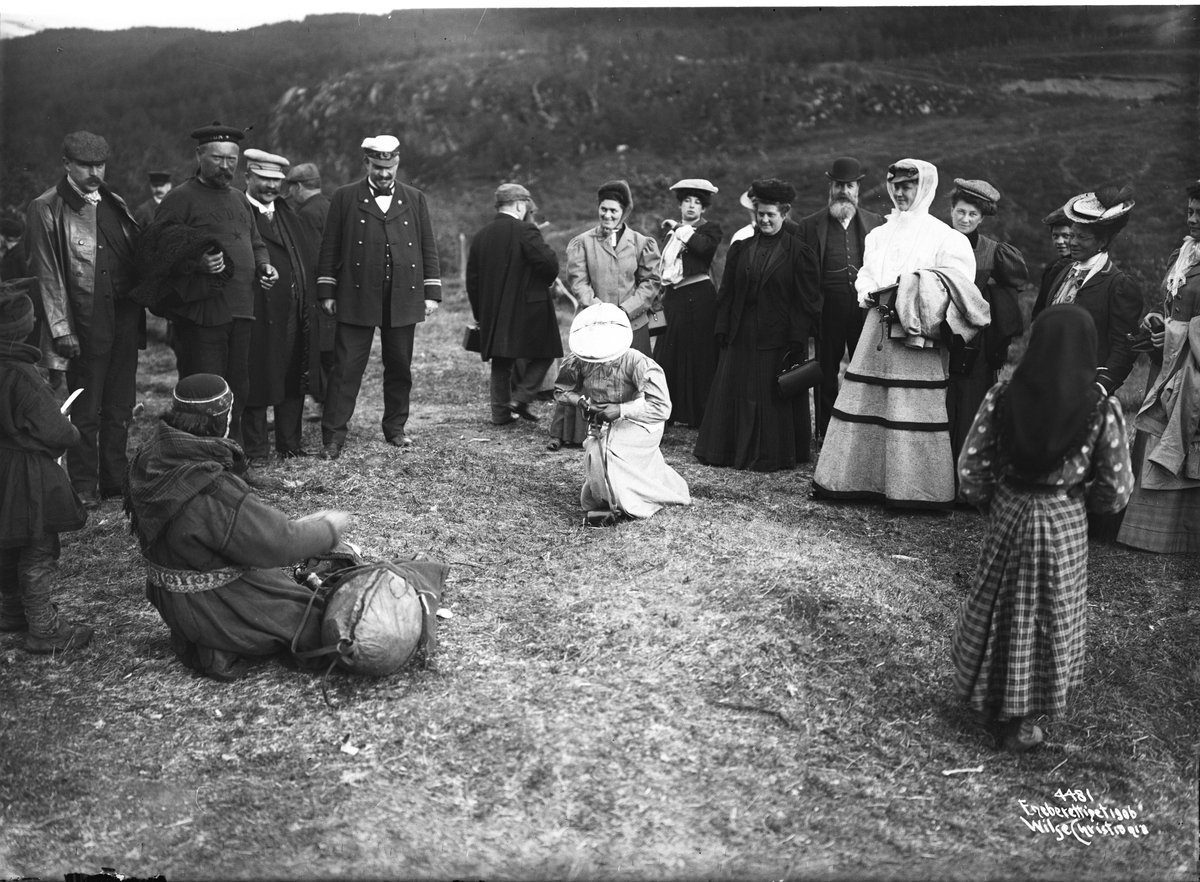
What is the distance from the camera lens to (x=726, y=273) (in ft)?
24.6

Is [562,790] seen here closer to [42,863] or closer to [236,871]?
[236,871]

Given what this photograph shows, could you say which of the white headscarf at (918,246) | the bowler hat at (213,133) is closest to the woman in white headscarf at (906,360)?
the white headscarf at (918,246)

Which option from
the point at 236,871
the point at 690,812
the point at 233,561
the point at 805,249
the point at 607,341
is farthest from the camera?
the point at 805,249

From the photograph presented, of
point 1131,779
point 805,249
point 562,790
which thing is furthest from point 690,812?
point 805,249

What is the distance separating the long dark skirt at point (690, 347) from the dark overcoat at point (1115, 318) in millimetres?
3305

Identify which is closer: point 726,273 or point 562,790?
point 562,790

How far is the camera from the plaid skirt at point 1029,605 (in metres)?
3.82

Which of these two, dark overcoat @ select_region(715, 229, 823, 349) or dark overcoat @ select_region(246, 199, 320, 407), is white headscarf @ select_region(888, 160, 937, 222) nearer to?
dark overcoat @ select_region(715, 229, 823, 349)

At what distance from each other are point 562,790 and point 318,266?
Result: 494 cm

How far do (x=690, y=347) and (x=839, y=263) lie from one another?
142 centimetres

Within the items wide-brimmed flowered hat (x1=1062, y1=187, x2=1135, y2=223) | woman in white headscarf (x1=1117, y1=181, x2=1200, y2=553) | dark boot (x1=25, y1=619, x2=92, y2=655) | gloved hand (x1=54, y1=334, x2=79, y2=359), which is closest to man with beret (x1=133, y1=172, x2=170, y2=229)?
gloved hand (x1=54, y1=334, x2=79, y2=359)

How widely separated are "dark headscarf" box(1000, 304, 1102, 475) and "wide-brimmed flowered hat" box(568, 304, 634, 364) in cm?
261

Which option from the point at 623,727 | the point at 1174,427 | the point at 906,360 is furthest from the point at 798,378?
the point at 623,727

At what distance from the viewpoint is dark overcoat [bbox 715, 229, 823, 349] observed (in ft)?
23.4
